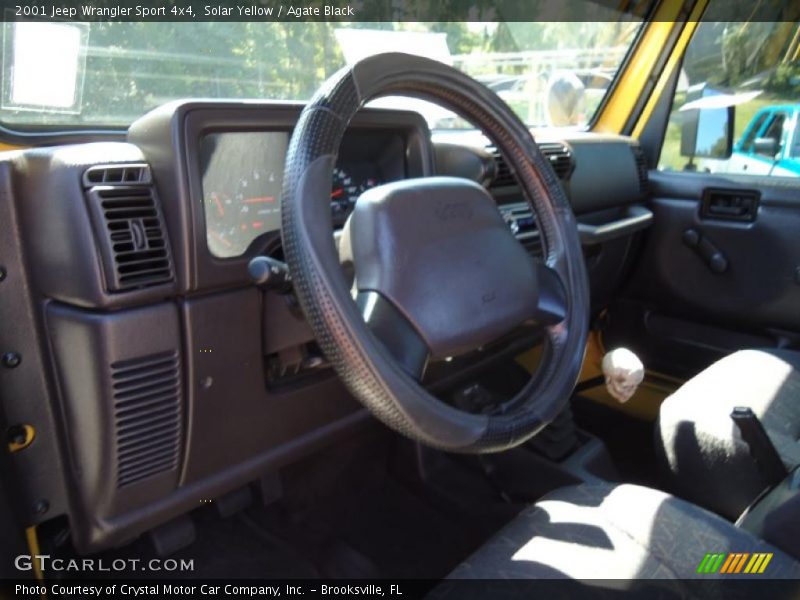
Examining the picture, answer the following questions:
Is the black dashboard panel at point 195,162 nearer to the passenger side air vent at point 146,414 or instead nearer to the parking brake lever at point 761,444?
the passenger side air vent at point 146,414

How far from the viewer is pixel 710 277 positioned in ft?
7.73

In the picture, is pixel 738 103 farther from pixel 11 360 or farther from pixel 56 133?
pixel 11 360

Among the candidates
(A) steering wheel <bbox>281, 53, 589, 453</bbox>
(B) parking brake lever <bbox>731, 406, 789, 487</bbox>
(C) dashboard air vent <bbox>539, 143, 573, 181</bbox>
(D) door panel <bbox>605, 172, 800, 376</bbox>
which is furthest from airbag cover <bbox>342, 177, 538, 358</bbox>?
(D) door panel <bbox>605, 172, 800, 376</bbox>

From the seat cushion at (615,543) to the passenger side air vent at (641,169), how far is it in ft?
4.98

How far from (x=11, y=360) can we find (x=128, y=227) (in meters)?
0.29

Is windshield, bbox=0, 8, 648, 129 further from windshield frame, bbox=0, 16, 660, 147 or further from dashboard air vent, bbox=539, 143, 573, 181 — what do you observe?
dashboard air vent, bbox=539, 143, 573, 181

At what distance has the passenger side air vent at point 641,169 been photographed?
249 centimetres

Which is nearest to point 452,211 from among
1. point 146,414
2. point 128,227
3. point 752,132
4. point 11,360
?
point 128,227

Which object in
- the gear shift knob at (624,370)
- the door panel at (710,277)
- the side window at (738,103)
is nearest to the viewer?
the gear shift knob at (624,370)

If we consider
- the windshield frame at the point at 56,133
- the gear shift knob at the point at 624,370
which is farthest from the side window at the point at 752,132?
the windshield frame at the point at 56,133

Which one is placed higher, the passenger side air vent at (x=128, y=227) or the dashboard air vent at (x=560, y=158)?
the passenger side air vent at (x=128, y=227)

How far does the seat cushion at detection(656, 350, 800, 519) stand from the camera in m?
1.35

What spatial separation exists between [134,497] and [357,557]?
713 millimetres

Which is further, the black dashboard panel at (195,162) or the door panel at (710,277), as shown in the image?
the door panel at (710,277)
